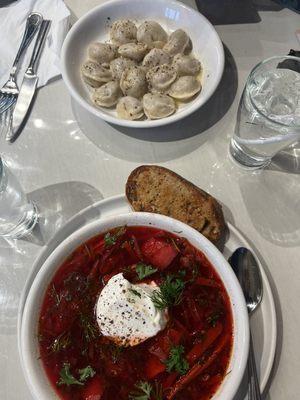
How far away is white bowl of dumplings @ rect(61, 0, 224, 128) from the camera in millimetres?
1469

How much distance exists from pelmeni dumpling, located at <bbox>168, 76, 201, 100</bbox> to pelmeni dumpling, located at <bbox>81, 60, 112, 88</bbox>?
0.26 m

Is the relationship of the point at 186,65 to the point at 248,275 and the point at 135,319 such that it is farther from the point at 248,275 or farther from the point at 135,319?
the point at 135,319

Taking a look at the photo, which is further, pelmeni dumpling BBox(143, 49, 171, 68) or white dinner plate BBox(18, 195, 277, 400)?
pelmeni dumpling BBox(143, 49, 171, 68)

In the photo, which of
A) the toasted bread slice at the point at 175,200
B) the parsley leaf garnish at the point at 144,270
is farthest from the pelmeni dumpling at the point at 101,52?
the parsley leaf garnish at the point at 144,270

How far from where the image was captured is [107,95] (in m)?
1.50

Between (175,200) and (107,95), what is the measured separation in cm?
50

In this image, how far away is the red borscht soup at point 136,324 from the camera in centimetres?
102

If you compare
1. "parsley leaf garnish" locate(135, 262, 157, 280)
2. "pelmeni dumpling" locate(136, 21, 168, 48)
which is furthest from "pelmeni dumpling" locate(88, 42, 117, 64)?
"parsley leaf garnish" locate(135, 262, 157, 280)

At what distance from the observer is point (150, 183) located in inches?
50.8

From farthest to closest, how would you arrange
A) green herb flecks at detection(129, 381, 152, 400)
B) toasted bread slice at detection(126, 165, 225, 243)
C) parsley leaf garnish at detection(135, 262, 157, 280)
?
1. toasted bread slice at detection(126, 165, 225, 243)
2. parsley leaf garnish at detection(135, 262, 157, 280)
3. green herb flecks at detection(129, 381, 152, 400)

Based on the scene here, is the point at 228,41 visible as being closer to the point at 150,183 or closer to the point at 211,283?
the point at 150,183

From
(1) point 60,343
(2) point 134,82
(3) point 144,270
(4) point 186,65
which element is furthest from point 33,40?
(1) point 60,343

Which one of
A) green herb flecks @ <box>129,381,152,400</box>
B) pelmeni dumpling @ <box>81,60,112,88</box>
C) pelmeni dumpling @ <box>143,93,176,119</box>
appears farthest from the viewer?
pelmeni dumpling @ <box>81,60,112,88</box>

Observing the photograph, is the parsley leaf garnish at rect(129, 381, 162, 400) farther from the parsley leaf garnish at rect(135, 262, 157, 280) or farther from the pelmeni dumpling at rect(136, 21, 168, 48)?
the pelmeni dumpling at rect(136, 21, 168, 48)
